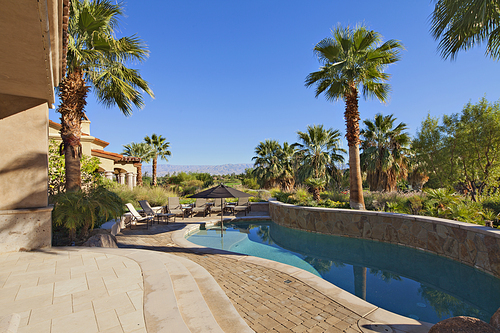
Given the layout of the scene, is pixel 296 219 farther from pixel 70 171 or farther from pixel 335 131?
pixel 335 131

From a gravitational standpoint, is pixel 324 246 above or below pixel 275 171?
below

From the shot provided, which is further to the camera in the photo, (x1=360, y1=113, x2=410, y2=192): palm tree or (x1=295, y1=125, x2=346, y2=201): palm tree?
(x1=360, y1=113, x2=410, y2=192): palm tree

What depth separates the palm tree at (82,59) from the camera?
23.7ft

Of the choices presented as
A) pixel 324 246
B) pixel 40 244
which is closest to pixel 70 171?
pixel 40 244

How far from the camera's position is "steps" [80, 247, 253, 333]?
107 inches

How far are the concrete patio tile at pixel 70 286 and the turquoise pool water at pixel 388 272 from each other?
4785 mm

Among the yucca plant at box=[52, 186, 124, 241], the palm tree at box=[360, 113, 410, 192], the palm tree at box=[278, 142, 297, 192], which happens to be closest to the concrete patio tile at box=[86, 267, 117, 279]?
the yucca plant at box=[52, 186, 124, 241]

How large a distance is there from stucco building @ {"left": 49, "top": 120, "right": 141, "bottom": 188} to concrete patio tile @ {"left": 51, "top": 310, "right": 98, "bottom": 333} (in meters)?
12.9

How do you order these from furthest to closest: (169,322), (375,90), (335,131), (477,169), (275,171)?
1. (275,171)
2. (335,131)
3. (477,169)
4. (375,90)
5. (169,322)

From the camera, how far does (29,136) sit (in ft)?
18.9

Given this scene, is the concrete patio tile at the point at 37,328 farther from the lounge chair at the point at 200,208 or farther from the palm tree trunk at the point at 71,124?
the lounge chair at the point at 200,208

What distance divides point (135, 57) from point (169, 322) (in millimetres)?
8954

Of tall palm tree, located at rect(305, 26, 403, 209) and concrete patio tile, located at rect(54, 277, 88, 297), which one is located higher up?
tall palm tree, located at rect(305, 26, 403, 209)

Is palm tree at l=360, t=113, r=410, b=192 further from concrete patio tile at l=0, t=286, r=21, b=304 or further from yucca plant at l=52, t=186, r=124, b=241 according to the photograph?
concrete patio tile at l=0, t=286, r=21, b=304
